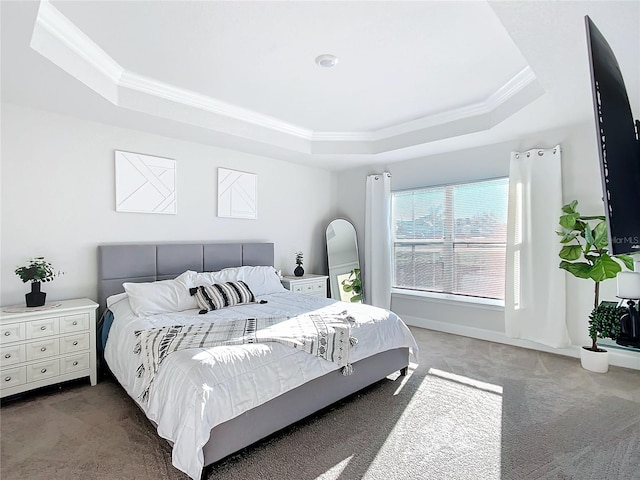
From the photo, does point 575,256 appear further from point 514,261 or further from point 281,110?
point 281,110

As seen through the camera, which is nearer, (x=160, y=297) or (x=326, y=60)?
(x=326, y=60)

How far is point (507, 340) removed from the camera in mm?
4086

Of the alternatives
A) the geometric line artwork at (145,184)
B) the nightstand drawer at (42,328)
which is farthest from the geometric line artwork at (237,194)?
the nightstand drawer at (42,328)

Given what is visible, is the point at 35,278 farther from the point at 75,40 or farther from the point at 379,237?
the point at 379,237

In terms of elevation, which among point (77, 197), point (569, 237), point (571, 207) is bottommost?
point (569, 237)

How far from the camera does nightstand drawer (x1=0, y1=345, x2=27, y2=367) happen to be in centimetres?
254

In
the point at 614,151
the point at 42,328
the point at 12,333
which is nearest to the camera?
the point at 614,151

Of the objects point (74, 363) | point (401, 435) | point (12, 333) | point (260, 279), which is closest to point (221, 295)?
point (260, 279)

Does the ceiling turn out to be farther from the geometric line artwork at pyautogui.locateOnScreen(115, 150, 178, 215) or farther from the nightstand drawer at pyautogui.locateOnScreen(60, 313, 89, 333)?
the nightstand drawer at pyautogui.locateOnScreen(60, 313, 89, 333)

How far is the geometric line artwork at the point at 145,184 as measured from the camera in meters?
3.47

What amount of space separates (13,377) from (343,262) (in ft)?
12.9

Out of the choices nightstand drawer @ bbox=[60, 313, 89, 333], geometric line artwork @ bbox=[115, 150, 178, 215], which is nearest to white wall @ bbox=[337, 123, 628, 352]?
geometric line artwork @ bbox=[115, 150, 178, 215]

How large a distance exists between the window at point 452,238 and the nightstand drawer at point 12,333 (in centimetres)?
429

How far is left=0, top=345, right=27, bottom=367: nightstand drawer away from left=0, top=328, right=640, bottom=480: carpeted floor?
13.2 inches
